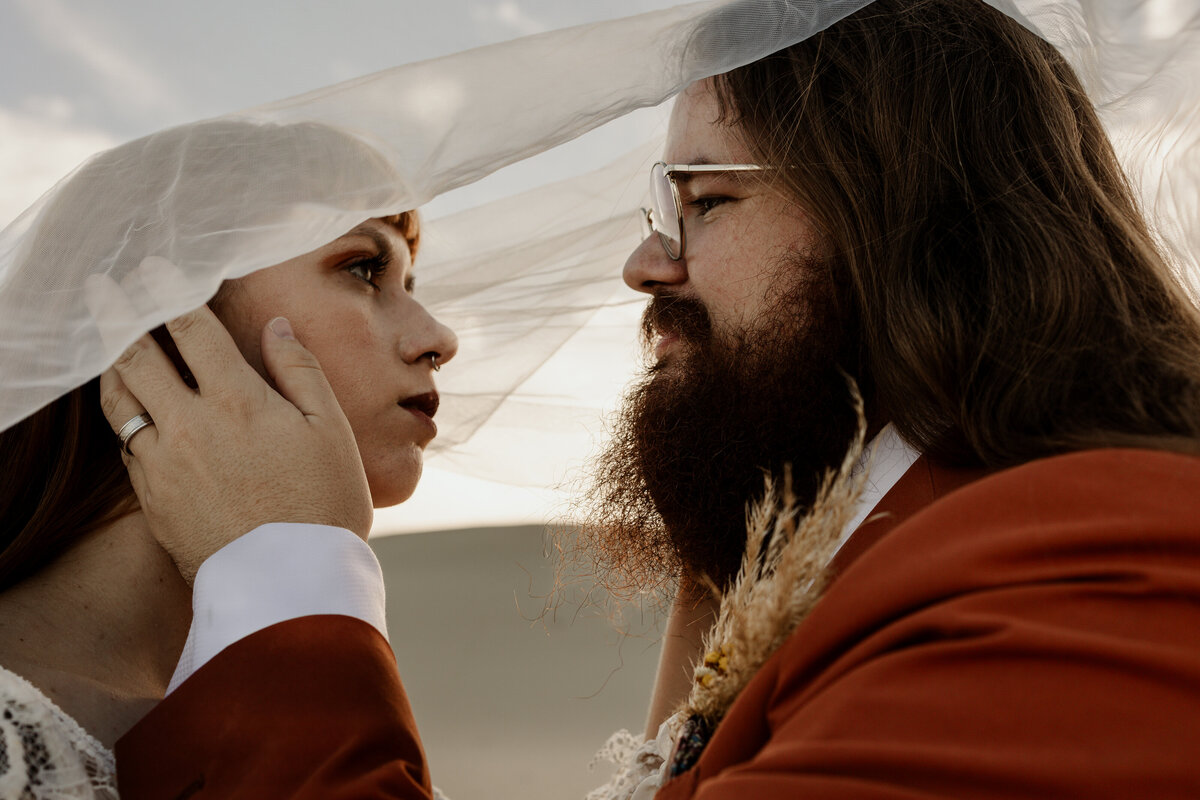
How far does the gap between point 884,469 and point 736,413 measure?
29 cm

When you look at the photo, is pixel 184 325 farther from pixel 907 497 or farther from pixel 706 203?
pixel 907 497

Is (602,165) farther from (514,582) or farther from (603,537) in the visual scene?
(514,582)

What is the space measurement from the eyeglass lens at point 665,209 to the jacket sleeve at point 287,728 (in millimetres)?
844

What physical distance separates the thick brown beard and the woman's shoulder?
3.03ft

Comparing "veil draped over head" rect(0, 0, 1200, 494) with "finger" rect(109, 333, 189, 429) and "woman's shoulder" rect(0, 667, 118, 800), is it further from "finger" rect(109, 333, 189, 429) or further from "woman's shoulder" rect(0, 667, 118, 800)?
Result: "woman's shoulder" rect(0, 667, 118, 800)

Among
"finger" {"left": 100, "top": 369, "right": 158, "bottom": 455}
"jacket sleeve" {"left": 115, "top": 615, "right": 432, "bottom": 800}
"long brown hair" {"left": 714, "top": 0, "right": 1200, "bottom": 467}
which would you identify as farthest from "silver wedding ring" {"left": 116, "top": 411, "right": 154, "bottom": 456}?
"long brown hair" {"left": 714, "top": 0, "right": 1200, "bottom": 467}

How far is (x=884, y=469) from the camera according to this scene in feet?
4.37

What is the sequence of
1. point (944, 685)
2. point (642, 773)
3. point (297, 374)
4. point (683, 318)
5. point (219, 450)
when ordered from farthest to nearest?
point (683, 318)
point (642, 773)
point (297, 374)
point (219, 450)
point (944, 685)

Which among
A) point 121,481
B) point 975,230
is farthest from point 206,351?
point 975,230

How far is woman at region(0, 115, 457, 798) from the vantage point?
3.73 feet

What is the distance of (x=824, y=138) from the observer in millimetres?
1579

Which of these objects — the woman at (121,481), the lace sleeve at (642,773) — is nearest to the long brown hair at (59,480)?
the woman at (121,481)

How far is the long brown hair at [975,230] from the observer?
117cm

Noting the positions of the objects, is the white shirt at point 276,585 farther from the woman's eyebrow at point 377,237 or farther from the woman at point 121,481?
the woman's eyebrow at point 377,237
